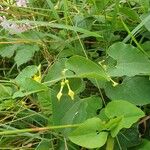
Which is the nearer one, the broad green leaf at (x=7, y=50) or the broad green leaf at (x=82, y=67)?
the broad green leaf at (x=82, y=67)

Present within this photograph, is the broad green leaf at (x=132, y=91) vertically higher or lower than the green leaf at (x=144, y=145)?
higher

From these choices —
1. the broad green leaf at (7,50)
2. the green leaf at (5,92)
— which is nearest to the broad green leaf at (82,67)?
the green leaf at (5,92)

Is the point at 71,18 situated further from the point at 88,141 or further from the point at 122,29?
the point at 88,141

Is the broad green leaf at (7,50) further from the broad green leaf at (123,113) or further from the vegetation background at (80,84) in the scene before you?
the broad green leaf at (123,113)

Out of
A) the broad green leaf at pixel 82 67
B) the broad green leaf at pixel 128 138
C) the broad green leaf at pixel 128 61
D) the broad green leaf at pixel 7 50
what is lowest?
the broad green leaf at pixel 128 138

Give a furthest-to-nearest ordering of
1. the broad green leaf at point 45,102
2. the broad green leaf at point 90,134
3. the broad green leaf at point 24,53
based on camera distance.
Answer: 1. the broad green leaf at point 24,53
2. the broad green leaf at point 45,102
3. the broad green leaf at point 90,134

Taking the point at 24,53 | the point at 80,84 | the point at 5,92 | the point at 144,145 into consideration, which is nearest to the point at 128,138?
the point at 144,145
